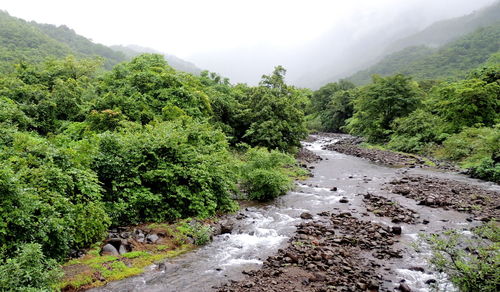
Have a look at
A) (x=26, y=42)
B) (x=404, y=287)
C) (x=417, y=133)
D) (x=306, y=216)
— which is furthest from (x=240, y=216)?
(x=26, y=42)

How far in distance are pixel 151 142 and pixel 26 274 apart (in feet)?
24.3

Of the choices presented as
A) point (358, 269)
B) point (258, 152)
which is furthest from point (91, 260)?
point (258, 152)

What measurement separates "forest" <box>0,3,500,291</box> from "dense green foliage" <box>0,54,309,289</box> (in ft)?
0.16

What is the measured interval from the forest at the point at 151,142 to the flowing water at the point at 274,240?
61.9 inches

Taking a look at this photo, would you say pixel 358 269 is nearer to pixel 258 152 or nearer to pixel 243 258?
pixel 243 258

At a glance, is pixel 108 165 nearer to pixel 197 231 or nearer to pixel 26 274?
pixel 197 231

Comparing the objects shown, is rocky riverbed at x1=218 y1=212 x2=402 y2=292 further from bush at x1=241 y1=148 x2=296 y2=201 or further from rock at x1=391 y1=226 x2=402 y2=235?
bush at x1=241 y1=148 x2=296 y2=201

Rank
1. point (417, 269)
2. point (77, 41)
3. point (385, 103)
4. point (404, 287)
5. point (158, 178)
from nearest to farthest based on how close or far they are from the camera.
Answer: point (404, 287)
point (417, 269)
point (158, 178)
point (385, 103)
point (77, 41)

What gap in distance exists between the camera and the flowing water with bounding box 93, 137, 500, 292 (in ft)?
27.3

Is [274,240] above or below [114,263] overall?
below

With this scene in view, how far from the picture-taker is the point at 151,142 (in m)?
13.1

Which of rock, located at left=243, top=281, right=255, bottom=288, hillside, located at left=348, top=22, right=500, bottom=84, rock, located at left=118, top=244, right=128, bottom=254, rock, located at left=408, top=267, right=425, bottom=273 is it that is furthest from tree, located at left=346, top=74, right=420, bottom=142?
hillside, located at left=348, top=22, right=500, bottom=84

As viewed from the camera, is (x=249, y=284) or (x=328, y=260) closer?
→ (x=249, y=284)

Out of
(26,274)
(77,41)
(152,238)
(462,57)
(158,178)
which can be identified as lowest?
(152,238)
